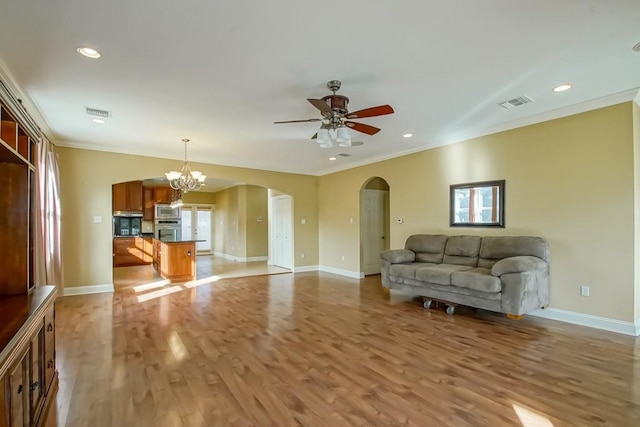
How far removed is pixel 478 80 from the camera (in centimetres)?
325

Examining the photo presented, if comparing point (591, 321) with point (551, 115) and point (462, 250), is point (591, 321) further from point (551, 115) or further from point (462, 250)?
point (551, 115)

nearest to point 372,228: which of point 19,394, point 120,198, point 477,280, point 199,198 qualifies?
point 477,280

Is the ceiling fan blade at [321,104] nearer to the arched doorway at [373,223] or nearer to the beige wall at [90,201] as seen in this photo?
the arched doorway at [373,223]

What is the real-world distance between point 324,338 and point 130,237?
880 cm

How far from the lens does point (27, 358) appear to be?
1734mm

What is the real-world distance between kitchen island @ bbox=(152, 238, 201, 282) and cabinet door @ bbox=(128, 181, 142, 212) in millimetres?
3202

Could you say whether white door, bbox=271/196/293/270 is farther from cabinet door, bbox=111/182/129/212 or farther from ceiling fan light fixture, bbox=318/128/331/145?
ceiling fan light fixture, bbox=318/128/331/145

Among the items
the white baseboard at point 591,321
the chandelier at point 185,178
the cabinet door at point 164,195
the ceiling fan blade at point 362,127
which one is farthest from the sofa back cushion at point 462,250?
the cabinet door at point 164,195

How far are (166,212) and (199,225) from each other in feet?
7.47

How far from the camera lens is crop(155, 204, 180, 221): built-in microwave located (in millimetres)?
10789

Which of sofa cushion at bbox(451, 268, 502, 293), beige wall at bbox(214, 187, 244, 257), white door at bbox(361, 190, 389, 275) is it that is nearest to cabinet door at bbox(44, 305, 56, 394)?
sofa cushion at bbox(451, 268, 502, 293)

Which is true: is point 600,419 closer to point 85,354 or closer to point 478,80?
point 478,80

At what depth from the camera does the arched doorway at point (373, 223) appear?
Answer: 7.48 m

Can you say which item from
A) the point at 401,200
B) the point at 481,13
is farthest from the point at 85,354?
the point at 401,200
